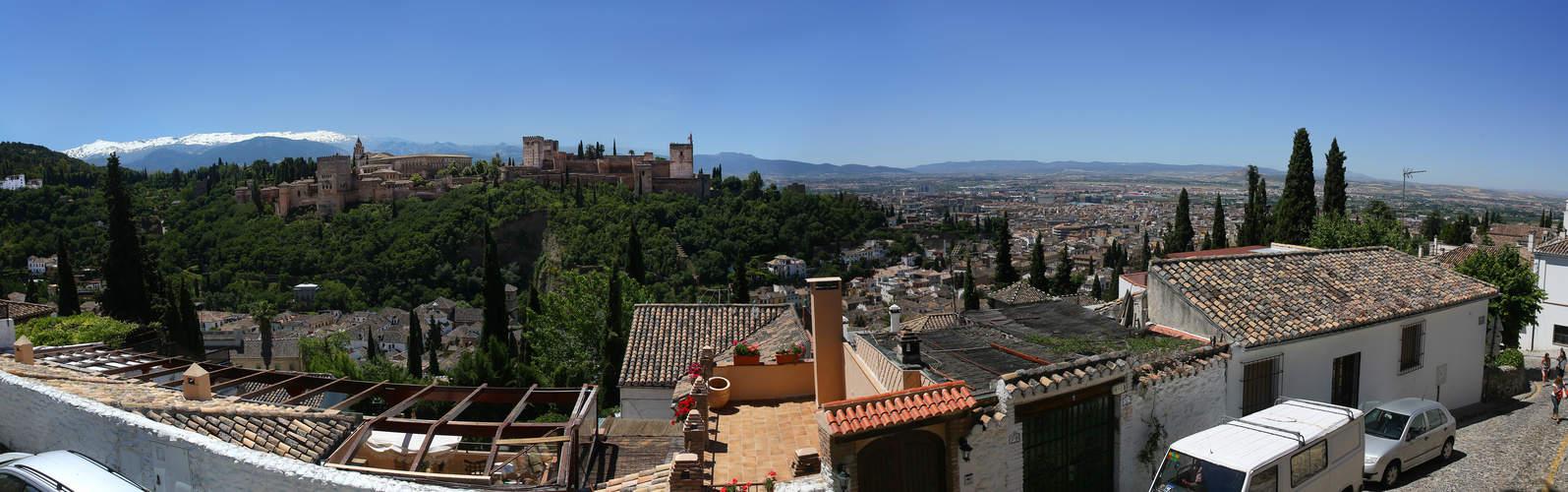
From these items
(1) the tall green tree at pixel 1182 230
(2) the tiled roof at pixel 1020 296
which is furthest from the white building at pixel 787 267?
(1) the tall green tree at pixel 1182 230

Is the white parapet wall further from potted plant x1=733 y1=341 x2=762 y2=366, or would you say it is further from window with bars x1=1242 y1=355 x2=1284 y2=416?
window with bars x1=1242 y1=355 x2=1284 y2=416

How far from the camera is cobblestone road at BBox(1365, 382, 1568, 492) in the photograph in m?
7.73

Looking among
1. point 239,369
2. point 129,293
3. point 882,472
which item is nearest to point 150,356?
point 239,369

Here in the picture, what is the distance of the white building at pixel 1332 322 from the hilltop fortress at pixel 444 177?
2783 inches

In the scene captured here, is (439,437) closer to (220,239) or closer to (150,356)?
(150,356)

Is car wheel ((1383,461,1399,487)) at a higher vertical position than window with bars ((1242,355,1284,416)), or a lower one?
lower

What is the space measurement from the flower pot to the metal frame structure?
4.11 feet

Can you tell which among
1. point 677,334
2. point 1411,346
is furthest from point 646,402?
point 1411,346

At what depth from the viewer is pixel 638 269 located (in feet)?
121

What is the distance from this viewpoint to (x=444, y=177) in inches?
3123

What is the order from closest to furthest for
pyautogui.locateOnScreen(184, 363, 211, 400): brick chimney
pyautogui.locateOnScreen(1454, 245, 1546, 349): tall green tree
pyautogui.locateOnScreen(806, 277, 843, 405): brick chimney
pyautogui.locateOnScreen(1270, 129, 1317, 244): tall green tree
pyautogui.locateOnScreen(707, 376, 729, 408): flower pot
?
1. pyautogui.locateOnScreen(806, 277, 843, 405): brick chimney
2. pyautogui.locateOnScreen(184, 363, 211, 400): brick chimney
3. pyautogui.locateOnScreen(707, 376, 729, 408): flower pot
4. pyautogui.locateOnScreen(1454, 245, 1546, 349): tall green tree
5. pyautogui.locateOnScreen(1270, 129, 1317, 244): tall green tree

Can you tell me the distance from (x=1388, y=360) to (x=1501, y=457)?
144 cm

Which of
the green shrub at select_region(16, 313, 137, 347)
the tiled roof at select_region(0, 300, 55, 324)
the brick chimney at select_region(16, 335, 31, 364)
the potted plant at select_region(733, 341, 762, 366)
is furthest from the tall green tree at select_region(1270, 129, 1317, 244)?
the tiled roof at select_region(0, 300, 55, 324)

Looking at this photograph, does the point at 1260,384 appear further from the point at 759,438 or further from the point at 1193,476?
the point at 759,438
